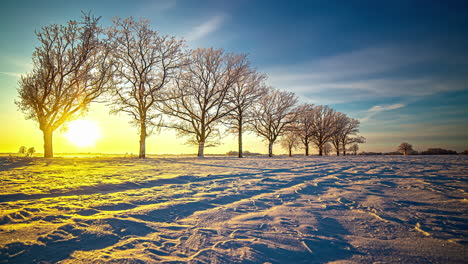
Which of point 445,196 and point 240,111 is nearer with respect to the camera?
point 445,196

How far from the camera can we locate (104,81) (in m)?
14.9

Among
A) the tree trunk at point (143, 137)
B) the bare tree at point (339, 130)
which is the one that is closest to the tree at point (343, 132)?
the bare tree at point (339, 130)

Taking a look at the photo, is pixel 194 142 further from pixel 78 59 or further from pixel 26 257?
pixel 26 257

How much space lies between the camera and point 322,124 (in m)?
34.2

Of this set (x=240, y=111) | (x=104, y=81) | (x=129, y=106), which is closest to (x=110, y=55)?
(x=104, y=81)

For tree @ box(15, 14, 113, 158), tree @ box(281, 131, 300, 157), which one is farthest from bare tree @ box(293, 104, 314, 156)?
tree @ box(15, 14, 113, 158)

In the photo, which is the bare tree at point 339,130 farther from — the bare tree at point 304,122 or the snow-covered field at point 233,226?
the snow-covered field at point 233,226

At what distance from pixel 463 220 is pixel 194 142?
1911 centimetres

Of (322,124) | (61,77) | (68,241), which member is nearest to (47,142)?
(61,77)

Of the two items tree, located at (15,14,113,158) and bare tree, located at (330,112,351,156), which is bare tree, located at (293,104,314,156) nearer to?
bare tree, located at (330,112,351,156)

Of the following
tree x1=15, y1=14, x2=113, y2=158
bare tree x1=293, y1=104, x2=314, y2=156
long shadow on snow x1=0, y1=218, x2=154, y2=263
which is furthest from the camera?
bare tree x1=293, y1=104, x2=314, y2=156

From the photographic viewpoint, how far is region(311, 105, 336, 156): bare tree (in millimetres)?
33781

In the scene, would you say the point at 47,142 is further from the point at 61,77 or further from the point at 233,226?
the point at 233,226

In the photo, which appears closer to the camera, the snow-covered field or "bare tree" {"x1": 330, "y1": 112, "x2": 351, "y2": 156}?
the snow-covered field
